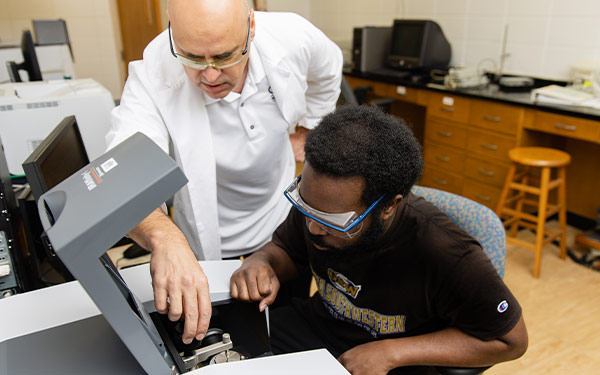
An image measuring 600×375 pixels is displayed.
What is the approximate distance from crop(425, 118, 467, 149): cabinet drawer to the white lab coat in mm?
2051

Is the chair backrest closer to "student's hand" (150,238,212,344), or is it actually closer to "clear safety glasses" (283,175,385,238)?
"clear safety glasses" (283,175,385,238)

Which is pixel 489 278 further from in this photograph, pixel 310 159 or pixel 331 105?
pixel 331 105

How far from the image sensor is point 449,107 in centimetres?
345

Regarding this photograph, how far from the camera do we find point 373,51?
4.22m

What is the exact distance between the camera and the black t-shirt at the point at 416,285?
96 centimetres

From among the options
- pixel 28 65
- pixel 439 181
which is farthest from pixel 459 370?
pixel 439 181

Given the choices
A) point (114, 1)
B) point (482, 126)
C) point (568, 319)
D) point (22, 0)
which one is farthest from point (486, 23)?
point (22, 0)

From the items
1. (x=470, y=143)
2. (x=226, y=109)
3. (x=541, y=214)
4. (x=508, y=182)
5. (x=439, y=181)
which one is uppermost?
(x=226, y=109)

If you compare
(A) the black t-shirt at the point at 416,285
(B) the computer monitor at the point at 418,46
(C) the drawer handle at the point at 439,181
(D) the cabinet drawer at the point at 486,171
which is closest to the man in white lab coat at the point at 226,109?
(A) the black t-shirt at the point at 416,285

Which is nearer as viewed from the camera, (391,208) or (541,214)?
(391,208)

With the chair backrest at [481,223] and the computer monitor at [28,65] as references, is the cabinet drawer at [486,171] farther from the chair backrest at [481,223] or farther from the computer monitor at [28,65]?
the computer monitor at [28,65]

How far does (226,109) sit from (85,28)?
4503mm

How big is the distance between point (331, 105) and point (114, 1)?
413 centimetres

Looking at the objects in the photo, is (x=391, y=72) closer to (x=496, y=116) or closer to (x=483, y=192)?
(x=496, y=116)
